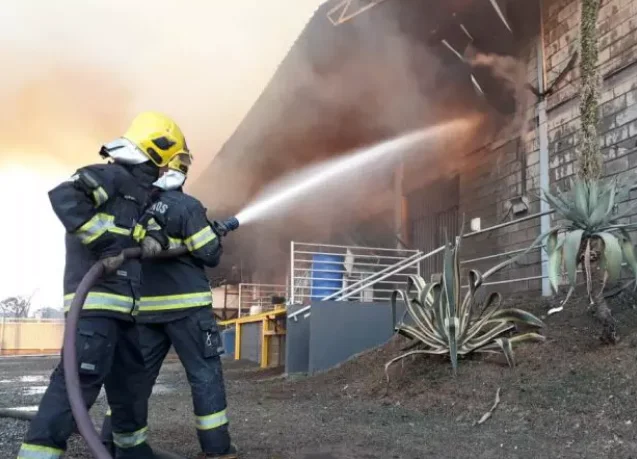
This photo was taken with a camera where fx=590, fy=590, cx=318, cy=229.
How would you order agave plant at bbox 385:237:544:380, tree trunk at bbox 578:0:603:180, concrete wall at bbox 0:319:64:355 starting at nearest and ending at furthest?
agave plant at bbox 385:237:544:380, tree trunk at bbox 578:0:603:180, concrete wall at bbox 0:319:64:355

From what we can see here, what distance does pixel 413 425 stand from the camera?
3416mm

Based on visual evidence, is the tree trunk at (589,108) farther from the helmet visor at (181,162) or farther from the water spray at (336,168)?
the water spray at (336,168)

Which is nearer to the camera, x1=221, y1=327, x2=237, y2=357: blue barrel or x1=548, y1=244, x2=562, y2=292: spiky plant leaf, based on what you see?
x1=548, y1=244, x2=562, y2=292: spiky plant leaf

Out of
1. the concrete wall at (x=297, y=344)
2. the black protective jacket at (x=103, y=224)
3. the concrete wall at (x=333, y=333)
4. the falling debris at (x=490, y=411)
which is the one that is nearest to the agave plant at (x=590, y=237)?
the falling debris at (x=490, y=411)

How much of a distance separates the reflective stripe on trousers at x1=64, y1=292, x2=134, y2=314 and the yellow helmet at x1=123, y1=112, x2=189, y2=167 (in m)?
0.66

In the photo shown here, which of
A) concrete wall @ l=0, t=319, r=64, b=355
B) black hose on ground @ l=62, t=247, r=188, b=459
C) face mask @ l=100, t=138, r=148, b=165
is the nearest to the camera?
black hose on ground @ l=62, t=247, r=188, b=459

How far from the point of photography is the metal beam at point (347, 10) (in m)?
7.32

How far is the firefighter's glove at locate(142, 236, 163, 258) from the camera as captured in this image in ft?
8.34

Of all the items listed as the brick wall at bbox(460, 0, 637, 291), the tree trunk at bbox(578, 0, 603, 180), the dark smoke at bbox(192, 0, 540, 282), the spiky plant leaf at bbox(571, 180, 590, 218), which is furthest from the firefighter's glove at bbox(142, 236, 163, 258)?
the dark smoke at bbox(192, 0, 540, 282)

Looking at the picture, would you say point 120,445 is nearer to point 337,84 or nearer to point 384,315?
point 384,315

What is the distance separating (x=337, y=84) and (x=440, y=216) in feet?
8.82

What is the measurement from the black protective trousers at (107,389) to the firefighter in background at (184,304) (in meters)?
0.10

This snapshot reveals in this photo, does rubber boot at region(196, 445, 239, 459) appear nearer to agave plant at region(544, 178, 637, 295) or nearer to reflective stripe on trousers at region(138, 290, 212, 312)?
reflective stripe on trousers at region(138, 290, 212, 312)

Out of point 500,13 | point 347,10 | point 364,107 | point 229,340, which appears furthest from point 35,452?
point 229,340
